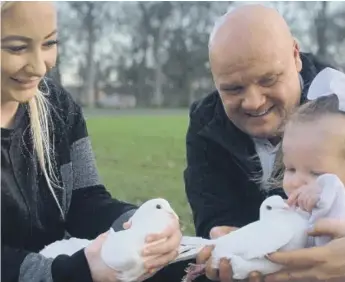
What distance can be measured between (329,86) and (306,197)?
294mm

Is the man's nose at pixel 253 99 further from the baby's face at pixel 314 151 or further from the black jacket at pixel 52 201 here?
the black jacket at pixel 52 201

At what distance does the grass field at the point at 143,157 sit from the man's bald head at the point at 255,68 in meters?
1.04

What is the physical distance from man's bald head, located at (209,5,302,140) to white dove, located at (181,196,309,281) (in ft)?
1.07

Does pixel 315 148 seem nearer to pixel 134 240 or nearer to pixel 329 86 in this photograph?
pixel 329 86

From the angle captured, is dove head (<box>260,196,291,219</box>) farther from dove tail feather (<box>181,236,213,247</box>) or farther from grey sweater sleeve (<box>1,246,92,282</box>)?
grey sweater sleeve (<box>1,246,92,282</box>)

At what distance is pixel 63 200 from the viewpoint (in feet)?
5.24

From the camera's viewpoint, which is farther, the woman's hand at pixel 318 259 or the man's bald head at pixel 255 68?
the man's bald head at pixel 255 68

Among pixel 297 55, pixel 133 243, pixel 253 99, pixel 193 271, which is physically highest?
pixel 297 55

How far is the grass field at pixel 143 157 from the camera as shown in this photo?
367 centimetres

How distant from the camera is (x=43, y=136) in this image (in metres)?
1.53

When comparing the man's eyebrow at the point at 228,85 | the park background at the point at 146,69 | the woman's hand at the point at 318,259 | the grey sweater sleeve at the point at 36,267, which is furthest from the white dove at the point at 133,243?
the park background at the point at 146,69

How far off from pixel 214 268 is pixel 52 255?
364 millimetres

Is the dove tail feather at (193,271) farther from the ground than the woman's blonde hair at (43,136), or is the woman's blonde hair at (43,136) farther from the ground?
the woman's blonde hair at (43,136)

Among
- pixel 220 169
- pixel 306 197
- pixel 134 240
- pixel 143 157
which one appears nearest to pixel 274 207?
pixel 306 197
